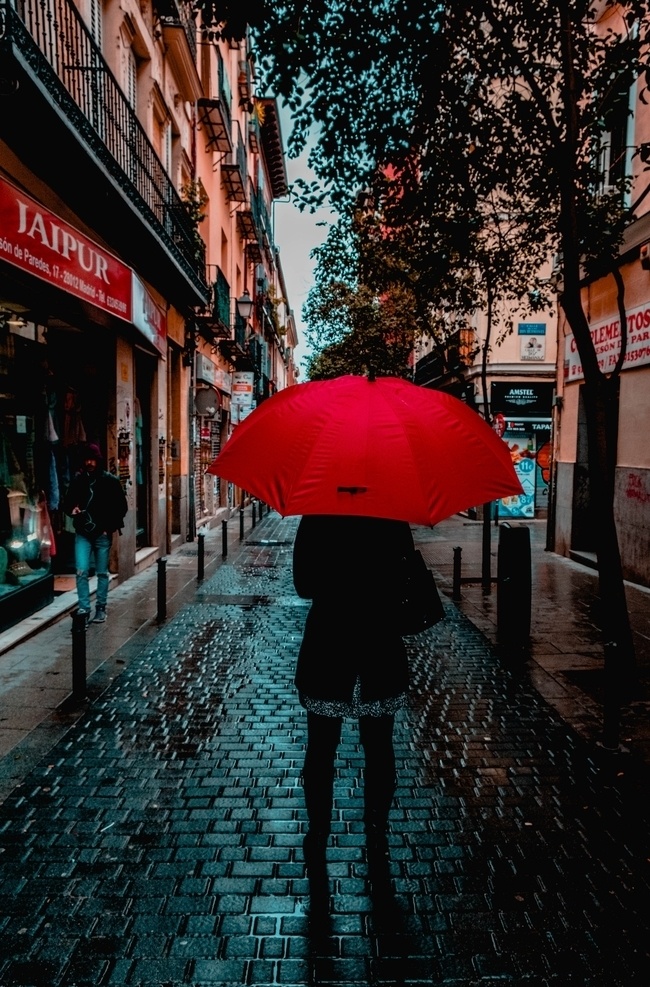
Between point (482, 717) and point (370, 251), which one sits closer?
point (482, 717)

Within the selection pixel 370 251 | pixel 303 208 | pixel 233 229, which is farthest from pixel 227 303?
pixel 303 208

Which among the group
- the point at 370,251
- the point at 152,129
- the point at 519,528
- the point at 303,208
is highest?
the point at 152,129

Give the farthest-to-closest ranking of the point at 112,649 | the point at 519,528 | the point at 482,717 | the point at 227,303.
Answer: the point at 227,303 < the point at 519,528 < the point at 112,649 < the point at 482,717

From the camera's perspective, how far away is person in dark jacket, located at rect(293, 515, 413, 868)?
9.99 feet

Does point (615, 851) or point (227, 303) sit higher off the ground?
point (227, 303)

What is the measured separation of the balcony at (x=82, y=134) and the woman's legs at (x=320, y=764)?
244 inches

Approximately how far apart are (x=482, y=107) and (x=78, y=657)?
22.9 feet

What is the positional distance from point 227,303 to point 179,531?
28.2 feet

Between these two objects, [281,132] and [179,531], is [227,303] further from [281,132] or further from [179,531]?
[281,132]

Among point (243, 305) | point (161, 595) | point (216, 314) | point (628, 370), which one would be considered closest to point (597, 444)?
point (161, 595)

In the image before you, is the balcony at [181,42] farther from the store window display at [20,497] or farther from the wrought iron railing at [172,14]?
the store window display at [20,497]

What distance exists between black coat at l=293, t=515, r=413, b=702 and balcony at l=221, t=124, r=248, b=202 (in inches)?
853

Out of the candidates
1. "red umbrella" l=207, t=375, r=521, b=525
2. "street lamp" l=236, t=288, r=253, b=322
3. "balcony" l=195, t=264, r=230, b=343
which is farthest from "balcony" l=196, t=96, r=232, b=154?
"red umbrella" l=207, t=375, r=521, b=525

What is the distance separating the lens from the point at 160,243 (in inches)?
471
